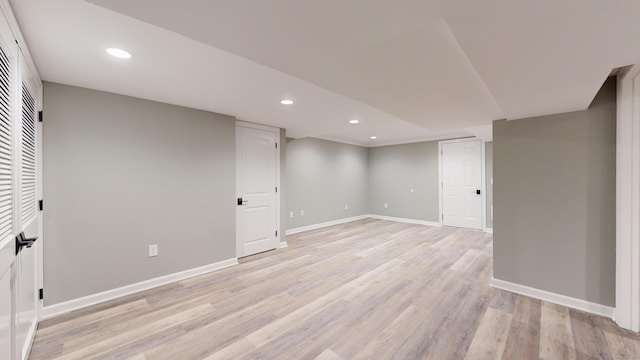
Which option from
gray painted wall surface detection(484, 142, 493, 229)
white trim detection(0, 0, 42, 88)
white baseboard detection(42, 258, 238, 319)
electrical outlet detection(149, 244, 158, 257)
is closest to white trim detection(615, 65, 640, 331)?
gray painted wall surface detection(484, 142, 493, 229)

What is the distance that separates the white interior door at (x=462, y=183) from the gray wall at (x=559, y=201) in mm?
3237

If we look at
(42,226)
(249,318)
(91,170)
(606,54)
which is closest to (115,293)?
(42,226)

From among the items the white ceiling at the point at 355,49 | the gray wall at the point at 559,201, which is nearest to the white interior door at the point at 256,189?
the white ceiling at the point at 355,49

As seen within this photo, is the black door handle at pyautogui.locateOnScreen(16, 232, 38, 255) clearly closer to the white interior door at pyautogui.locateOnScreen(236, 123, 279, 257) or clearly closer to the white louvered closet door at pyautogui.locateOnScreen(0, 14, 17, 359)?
the white louvered closet door at pyautogui.locateOnScreen(0, 14, 17, 359)

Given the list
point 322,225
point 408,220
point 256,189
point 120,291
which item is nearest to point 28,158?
point 120,291

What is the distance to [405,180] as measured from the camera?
691 centimetres

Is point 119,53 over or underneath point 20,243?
over

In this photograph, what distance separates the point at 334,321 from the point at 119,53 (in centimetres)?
274

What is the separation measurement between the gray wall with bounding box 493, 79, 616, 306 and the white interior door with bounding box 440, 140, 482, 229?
10.6 ft

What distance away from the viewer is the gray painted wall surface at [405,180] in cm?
645

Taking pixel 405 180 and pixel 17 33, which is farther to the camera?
→ pixel 405 180

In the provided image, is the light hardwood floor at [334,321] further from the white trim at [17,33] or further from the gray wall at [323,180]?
the gray wall at [323,180]

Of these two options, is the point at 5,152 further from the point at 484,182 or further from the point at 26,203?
the point at 484,182

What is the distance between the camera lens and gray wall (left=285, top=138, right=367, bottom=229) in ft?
18.8
